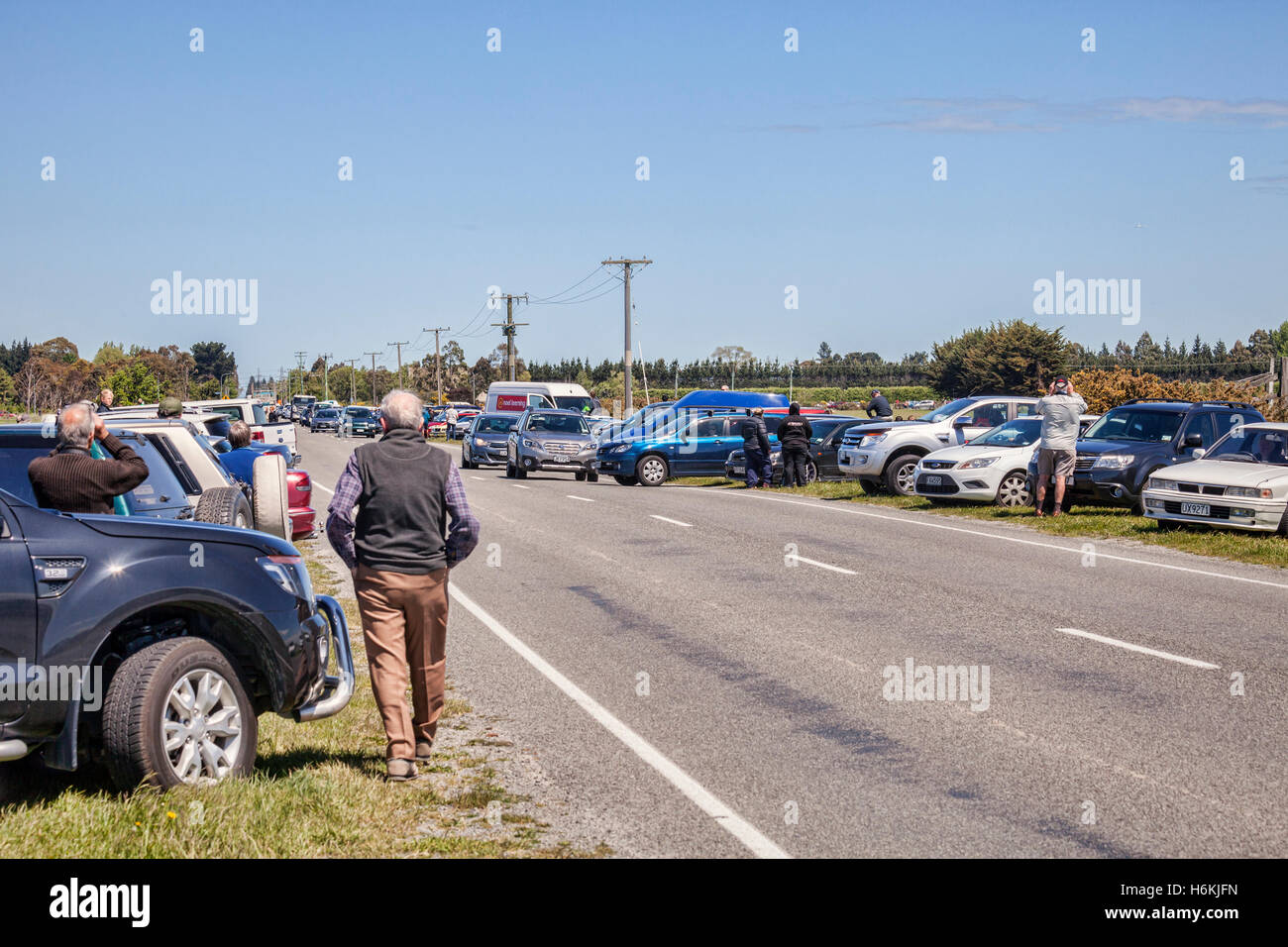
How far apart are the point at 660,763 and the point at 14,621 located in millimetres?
3187

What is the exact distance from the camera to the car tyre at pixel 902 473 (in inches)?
1001

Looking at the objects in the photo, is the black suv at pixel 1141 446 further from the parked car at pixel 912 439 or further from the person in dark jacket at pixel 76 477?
the person in dark jacket at pixel 76 477

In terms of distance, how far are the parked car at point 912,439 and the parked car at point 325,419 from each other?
2530 inches

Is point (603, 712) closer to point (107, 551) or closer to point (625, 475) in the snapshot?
point (107, 551)

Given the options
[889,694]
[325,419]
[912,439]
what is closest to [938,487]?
[912,439]

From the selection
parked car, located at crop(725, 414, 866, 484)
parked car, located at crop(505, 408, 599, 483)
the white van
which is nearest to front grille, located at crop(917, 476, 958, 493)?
parked car, located at crop(725, 414, 866, 484)

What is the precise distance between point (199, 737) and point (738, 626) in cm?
591

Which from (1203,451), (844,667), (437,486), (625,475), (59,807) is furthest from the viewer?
(625,475)

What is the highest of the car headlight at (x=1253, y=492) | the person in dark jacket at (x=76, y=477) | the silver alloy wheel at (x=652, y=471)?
the person in dark jacket at (x=76, y=477)

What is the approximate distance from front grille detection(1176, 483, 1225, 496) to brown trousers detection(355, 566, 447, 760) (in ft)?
44.2

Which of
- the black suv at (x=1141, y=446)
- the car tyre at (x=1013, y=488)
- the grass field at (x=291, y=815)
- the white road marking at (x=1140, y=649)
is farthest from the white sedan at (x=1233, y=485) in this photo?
the grass field at (x=291, y=815)

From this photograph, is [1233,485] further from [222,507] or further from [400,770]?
[400,770]

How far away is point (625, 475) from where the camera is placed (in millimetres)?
31094
